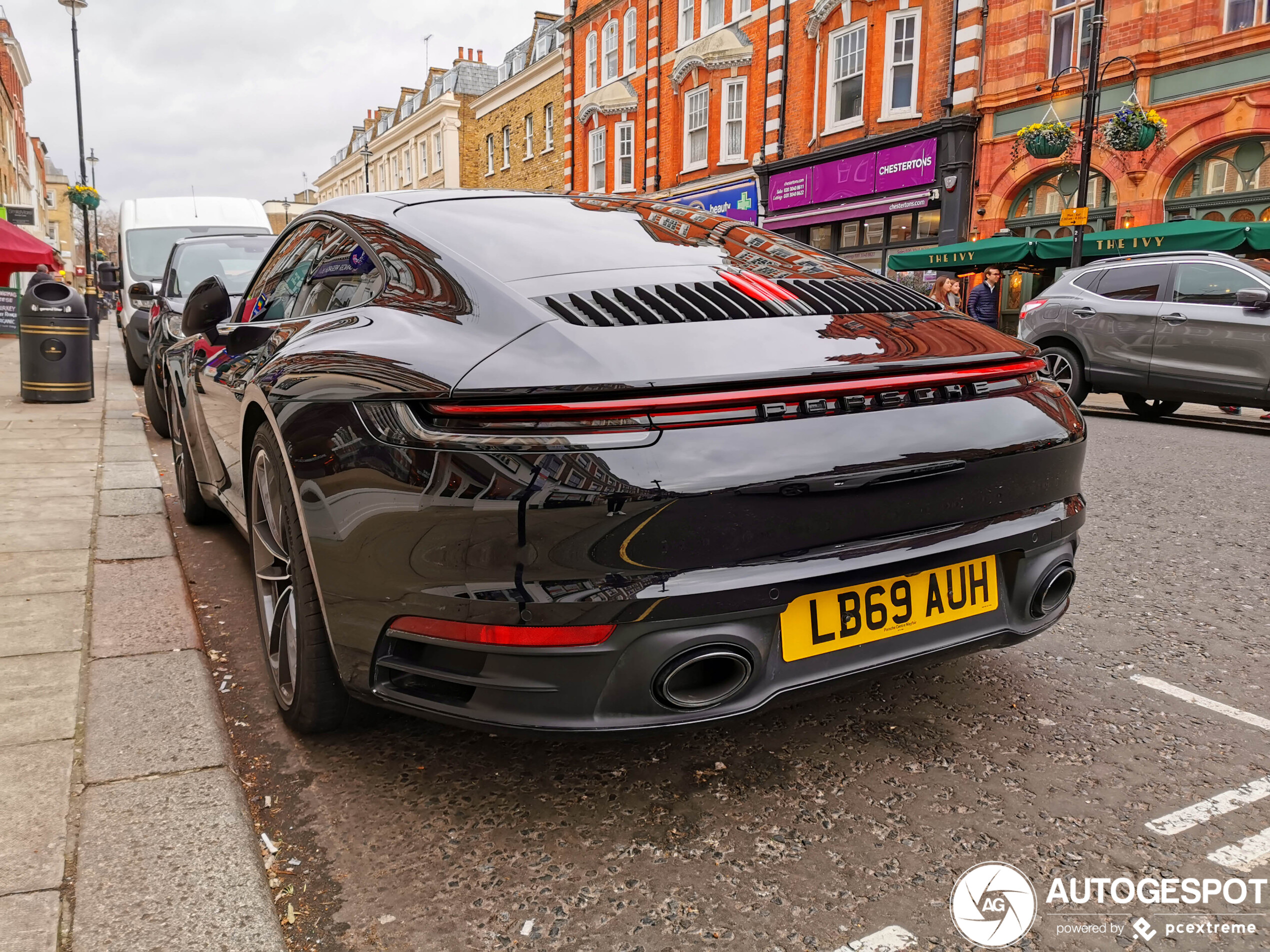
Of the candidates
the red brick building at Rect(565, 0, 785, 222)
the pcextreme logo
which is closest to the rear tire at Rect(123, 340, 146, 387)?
the pcextreme logo

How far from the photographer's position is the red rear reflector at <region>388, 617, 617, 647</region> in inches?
73.7

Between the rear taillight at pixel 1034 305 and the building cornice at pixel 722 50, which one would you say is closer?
the rear taillight at pixel 1034 305

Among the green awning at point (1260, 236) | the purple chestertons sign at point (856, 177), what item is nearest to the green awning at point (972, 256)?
the green awning at point (1260, 236)

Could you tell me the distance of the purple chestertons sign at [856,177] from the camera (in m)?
19.3

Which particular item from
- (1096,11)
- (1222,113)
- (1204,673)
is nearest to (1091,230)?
(1222,113)

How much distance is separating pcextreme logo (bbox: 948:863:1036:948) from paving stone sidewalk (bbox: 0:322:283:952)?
1.25 m

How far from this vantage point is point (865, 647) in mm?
2109

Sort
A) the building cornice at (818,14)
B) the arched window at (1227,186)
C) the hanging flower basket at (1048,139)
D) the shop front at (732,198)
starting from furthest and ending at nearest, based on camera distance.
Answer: the shop front at (732,198), the building cornice at (818,14), the hanging flower basket at (1048,139), the arched window at (1227,186)

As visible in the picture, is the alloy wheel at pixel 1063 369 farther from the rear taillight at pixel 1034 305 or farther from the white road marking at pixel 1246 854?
the white road marking at pixel 1246 854

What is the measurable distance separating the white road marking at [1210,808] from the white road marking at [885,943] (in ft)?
2.26

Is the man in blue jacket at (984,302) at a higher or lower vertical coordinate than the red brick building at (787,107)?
lower

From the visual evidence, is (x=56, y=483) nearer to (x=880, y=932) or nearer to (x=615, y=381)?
(x=615, y=381)

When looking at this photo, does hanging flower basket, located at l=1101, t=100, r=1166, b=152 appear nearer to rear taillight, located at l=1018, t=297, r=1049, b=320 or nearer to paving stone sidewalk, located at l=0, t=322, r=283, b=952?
rear taillight, located at l=1018, t=297, r=1049, b=320

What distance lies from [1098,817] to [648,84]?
95.6ft
